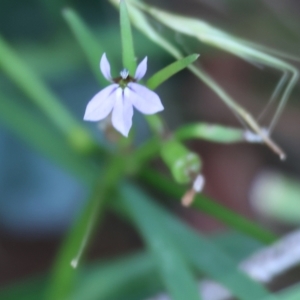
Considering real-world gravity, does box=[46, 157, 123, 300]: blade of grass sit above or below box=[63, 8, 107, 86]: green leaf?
below

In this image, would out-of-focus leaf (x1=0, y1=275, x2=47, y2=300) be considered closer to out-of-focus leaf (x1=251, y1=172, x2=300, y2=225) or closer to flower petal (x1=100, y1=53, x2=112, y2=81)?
out-of-focus leaf (x1=251, y1=172, x2=300, y2=225)

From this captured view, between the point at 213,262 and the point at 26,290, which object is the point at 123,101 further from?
the point at 26,290

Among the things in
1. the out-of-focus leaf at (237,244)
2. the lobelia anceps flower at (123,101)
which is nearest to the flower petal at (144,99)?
the lobelia anceps flower at (123,101)

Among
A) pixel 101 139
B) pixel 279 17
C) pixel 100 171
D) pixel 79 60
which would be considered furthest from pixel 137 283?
pixel 279 17

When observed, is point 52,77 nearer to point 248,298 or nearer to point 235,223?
point 235,223

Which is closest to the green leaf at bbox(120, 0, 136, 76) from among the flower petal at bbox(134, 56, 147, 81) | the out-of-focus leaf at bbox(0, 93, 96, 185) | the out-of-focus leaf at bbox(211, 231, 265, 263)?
the flower petal at bbox(134, 56, 147, 81)

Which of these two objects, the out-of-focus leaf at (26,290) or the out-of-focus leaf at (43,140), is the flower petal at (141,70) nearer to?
the out-of-focus leaf at (43,140)
